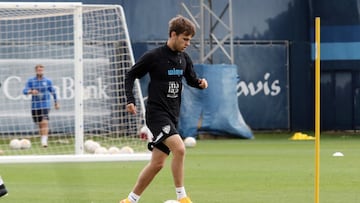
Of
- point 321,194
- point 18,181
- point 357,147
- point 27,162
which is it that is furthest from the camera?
point 357,147

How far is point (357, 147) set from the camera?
77.8 ft

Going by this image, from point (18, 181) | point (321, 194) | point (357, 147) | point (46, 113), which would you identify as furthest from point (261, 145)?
point (321, 194)

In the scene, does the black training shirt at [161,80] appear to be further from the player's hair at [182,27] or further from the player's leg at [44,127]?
the player's leg at [44,127]

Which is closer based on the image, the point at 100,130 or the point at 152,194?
the point at 152,194

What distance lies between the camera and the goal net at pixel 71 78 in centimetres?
2002

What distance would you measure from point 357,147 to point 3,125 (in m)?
8.94

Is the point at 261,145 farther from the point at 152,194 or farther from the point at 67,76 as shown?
the point at 152,194

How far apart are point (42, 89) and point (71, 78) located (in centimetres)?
469

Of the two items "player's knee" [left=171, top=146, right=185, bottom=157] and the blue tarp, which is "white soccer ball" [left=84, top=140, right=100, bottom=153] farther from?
"player's knee" [left=171, top=146, right=185, bottom=157]

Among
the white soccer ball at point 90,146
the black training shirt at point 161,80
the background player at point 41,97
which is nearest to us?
the black training shirt at point 161,80

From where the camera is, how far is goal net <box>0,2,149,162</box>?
20.0 meters

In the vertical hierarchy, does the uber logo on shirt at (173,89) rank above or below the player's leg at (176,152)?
above

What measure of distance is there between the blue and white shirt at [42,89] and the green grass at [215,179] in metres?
3.99

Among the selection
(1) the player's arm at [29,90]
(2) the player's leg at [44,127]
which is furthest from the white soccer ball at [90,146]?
(1) the player's arm at [29,90]
